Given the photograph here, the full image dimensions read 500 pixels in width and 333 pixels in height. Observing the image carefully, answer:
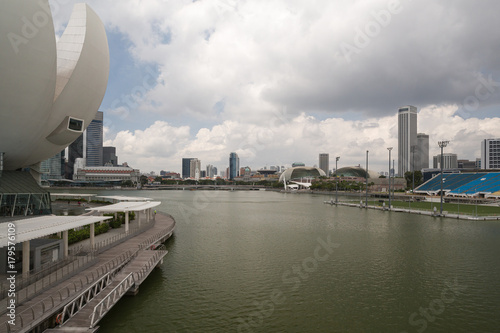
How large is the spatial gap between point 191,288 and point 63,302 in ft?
23.5

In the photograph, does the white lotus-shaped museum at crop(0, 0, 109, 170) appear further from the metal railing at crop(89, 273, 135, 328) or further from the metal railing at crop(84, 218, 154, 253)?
the metal railing at crop(89, 273, 135, 328)

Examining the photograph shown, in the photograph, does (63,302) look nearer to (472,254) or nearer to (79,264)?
(79,264)

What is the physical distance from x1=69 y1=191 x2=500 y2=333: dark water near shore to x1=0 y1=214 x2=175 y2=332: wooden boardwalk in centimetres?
113

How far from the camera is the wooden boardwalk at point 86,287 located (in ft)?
39.3

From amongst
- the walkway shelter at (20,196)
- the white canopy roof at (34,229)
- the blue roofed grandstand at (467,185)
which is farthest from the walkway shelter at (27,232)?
the blue roofed grandstand at (467,185)

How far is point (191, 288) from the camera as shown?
61.2ft

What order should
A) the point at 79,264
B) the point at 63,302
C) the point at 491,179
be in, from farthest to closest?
the point at 491,179 < the point at 79,264 < the point at 63,302

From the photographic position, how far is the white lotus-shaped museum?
22.4 m

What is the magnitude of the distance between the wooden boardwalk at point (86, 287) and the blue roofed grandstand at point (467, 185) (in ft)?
281

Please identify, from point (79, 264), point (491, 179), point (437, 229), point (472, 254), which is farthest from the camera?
point (491, 179)

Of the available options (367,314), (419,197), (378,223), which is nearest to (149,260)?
(367,314)

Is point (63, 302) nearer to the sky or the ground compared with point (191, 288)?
nearer to the sky

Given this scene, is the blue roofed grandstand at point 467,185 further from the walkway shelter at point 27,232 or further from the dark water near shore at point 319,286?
the walkway shelter at point 27,232

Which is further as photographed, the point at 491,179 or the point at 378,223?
the point at 491,179
